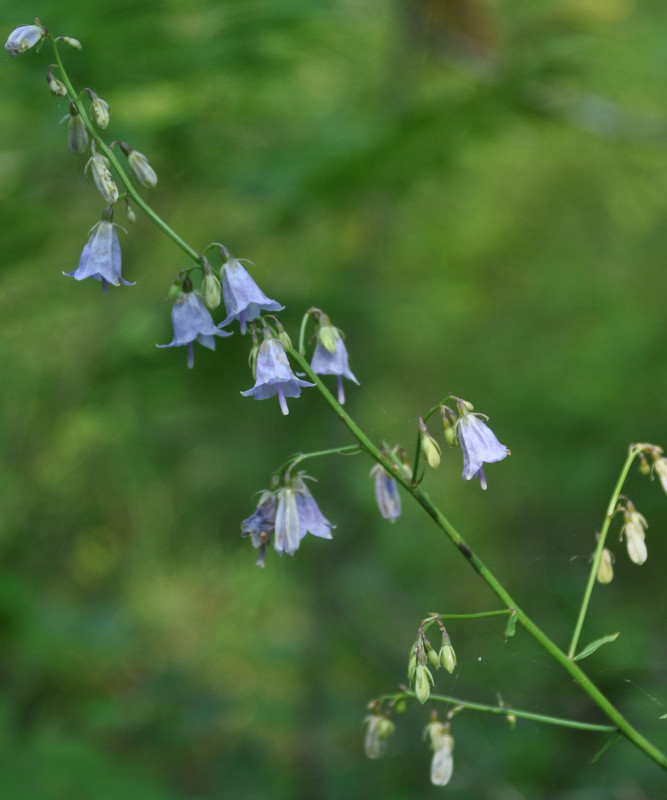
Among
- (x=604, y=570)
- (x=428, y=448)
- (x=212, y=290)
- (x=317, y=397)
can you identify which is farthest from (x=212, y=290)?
(x=317, y=397)

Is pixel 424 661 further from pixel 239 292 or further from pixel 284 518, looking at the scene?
pixel 239 292

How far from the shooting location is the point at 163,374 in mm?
3502

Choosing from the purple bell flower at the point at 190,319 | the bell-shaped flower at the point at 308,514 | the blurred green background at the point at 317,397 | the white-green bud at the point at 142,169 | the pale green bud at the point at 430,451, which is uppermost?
the white-green bud at the point at 142,169

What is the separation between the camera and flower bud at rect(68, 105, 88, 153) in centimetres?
132

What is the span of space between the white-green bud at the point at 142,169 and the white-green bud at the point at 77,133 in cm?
8

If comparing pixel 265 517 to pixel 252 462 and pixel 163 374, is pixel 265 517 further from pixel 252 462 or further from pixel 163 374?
pixel 252 462

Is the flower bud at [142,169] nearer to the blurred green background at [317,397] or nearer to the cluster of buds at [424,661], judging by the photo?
the cluster of buds at [424,661]

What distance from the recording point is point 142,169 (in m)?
1.38

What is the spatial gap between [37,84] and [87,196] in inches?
39.4

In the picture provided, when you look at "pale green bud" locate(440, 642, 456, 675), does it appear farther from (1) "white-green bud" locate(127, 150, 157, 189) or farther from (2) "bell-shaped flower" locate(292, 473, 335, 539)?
(1) "white-green bud" locate(127, 150, 157, 189)

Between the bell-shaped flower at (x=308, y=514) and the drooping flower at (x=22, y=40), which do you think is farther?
the bell-shaped flower at (x=308, y=514)

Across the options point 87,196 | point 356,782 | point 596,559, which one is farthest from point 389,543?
point 596,559

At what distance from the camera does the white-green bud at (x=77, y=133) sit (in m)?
1.32

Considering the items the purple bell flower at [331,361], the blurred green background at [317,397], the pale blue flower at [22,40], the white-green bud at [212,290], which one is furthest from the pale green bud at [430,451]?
the blurred green background at [317,397]
